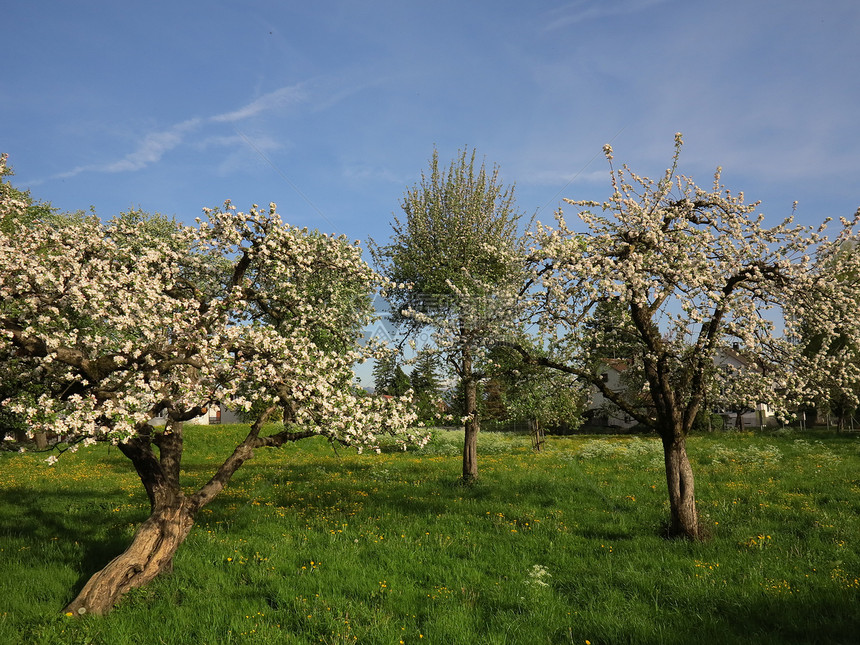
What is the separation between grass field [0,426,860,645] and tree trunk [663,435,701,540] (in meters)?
0.66

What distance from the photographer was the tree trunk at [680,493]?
44.1 ft

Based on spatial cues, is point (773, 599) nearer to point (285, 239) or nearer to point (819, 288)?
point (819, 288)

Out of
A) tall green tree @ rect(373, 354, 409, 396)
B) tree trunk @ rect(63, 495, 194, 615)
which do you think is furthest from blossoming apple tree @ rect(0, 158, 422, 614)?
tall green tree @ rect(373, 354, 409, 396)

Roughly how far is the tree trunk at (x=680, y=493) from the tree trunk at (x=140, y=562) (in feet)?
39.4

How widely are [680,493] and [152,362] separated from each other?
13.1 metres

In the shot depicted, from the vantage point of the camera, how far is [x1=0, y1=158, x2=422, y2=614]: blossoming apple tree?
10.4m

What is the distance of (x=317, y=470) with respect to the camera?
2738 centimetres

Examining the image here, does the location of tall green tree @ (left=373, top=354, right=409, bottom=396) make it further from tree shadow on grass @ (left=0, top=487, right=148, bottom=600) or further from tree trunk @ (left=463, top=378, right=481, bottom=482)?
tree shadow on grass @ (left=0, top=487, right=148, bottom=600)

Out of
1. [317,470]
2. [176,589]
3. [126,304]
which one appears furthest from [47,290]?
[317,470]

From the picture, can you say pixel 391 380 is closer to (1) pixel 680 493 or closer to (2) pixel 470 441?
(2) pixel 470 441

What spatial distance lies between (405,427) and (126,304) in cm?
668

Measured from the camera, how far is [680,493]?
13633 millimetres

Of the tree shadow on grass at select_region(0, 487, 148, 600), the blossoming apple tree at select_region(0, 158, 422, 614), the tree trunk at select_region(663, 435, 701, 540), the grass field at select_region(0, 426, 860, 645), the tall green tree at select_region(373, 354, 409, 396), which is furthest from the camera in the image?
the tall green tree at select_region(373, 354, 409, 396)

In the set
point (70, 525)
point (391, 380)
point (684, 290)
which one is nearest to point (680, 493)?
point (684, 290)
